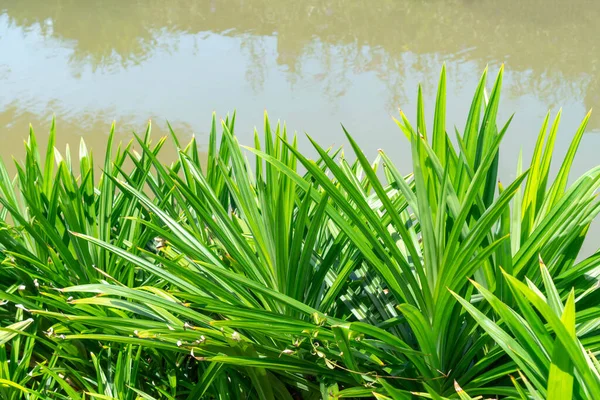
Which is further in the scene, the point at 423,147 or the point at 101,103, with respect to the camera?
the point at 101,103

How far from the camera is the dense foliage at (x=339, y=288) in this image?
3.03ft

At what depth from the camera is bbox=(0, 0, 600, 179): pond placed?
11.4ft

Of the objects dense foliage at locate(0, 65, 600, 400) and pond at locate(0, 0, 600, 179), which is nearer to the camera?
dense foliage at locate(0, 65, 600, 400)

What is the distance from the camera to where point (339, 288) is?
1106 millimetres

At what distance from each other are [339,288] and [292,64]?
336 centimetres

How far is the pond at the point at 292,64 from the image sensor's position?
347cm

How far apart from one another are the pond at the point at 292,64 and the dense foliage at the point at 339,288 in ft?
6.21

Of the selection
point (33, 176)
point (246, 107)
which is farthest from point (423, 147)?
point (246, 107)

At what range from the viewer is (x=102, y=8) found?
18.3ft

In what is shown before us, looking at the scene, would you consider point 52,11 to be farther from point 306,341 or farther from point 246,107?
point 306,341

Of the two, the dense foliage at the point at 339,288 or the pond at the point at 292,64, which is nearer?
the dense foliage at the point at 339,288

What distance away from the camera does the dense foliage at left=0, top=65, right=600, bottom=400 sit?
0.92 meters

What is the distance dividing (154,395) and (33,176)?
0.57m

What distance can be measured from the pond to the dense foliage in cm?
189
